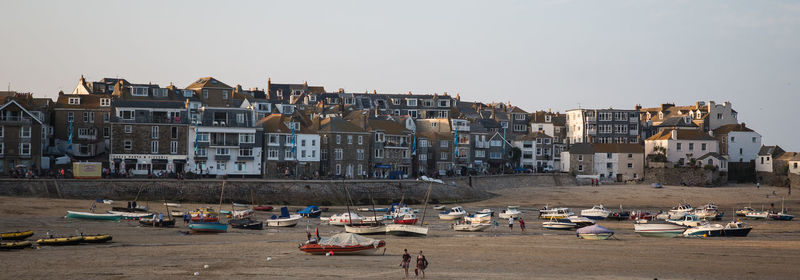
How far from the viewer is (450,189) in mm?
82188

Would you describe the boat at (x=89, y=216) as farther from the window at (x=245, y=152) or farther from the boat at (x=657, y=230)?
the boat at (x=657, y=230)

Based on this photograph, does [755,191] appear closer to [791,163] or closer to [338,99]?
[791,163]

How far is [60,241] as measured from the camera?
3994 cm

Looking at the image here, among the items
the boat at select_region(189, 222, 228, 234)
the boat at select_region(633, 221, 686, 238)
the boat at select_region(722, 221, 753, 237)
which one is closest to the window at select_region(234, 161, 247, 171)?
the boat at select_region(189, 222, 228, 234)

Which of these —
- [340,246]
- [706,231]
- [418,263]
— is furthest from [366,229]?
[706,231]

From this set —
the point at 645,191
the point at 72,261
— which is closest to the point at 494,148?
the point at 645,191

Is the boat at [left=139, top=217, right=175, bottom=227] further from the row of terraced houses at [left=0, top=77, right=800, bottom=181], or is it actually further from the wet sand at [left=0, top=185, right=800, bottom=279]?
the row of terraced houses at [left=0, top=77, right=800, bottom=181]

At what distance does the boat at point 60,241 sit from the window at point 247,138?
40.0 meters

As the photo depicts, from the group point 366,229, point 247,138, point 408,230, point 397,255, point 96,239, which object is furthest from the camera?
point 247,138

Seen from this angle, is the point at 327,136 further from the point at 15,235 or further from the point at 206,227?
the point at 15,235

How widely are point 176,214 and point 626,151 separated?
64556mm

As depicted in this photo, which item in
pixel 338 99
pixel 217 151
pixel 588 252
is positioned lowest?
pixel 588 252

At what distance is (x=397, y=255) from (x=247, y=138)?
143ft

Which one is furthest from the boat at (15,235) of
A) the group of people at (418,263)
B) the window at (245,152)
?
the window at (245,152)
